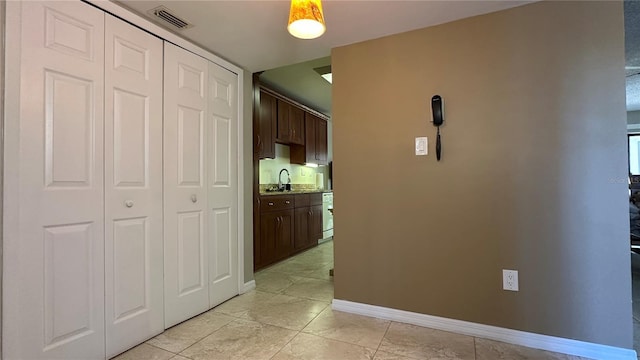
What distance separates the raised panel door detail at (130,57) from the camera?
5.79 ft

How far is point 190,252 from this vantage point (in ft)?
7.34

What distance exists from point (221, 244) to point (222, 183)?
0.51 metres

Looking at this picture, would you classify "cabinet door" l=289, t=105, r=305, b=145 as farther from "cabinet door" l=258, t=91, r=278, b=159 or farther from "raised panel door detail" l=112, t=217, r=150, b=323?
"raised panel door detail" l=112, t=217, r=150, b=323

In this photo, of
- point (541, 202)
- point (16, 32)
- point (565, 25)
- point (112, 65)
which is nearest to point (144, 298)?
point (112, 65)

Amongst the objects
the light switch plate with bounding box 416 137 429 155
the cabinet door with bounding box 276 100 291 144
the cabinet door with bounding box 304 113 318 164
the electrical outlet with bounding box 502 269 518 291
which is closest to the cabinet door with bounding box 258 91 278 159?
the cabinet door with bounding box 276 100 291 144

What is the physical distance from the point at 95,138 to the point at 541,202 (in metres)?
2.59

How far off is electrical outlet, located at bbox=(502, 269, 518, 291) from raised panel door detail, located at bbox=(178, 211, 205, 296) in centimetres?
212

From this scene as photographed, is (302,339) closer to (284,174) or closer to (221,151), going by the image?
(221,151)

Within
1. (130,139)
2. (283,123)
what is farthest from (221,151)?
(283,123)

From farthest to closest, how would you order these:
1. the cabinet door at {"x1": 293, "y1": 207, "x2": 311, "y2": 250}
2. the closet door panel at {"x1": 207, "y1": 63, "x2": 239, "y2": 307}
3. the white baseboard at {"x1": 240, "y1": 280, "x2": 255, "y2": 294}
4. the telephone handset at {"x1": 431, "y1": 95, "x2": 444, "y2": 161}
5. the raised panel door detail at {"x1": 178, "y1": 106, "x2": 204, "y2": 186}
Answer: the cabinet door at {"x1": 293, "y1": 207, "x2": 311, "y2": 250}
the white baseboard at {"x1": 240, "y1": 280, "x2": 255, "y2": 294}
the closet door panel at {"x1": 207, "y1": 63, "x2": 239, "y2": 307}
the raised panel door detail at {"x1": 178, "y1": 106, "x2": 204, "y2": 186}
the telephone handset at {"x1": 431, "y1": 95, "x2": 444, "y2": 161}

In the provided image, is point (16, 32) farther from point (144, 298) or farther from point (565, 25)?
point (565, 25)

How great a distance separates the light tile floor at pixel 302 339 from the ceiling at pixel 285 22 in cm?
206

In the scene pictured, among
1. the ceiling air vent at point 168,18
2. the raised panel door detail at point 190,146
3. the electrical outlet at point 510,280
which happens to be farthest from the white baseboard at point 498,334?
the ceiling air vent at point 168,18

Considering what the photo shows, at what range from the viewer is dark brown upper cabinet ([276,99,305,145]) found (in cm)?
413
